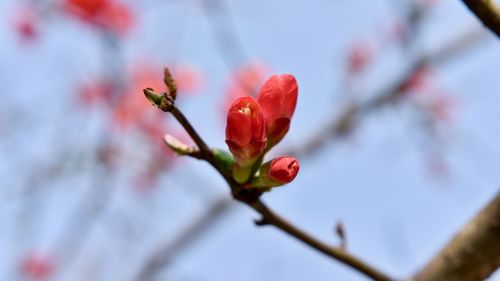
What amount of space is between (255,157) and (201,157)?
68 millimetres

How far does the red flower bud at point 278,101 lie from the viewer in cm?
72

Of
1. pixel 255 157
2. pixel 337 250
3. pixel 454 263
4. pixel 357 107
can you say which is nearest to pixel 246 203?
pixel 255 157

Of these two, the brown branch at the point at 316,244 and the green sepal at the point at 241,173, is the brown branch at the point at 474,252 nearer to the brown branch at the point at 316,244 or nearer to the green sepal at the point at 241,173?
the brown branch at the point at 316,244

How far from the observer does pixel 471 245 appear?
0.99 m

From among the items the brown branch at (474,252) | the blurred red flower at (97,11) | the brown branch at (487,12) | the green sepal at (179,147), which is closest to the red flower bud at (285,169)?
the green sepal at (179,147)

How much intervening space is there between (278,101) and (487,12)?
30 centimetres

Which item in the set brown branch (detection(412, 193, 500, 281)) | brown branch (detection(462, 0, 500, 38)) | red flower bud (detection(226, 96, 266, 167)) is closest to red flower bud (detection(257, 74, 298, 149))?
red flower bud (detection(226, 96, 266, 167))

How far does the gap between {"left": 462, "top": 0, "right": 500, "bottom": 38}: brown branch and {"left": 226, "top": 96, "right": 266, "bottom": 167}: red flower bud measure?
31cm

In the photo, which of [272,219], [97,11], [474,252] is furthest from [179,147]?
[97,11]

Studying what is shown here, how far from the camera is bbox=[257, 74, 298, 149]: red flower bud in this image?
0.72 m

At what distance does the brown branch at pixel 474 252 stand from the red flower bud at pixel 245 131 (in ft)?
1.46

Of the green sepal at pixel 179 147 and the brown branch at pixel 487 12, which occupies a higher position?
the green sepal at pixel 179 147

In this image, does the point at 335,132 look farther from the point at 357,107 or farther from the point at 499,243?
the point at 499,243

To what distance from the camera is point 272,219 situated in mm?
823
